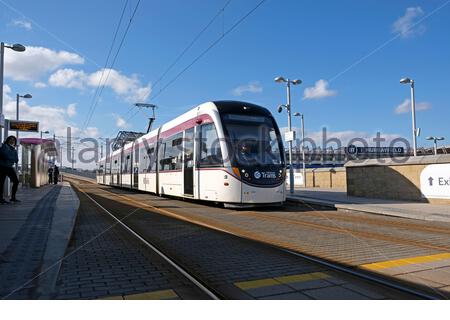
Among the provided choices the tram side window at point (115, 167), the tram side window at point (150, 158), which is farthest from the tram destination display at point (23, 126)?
the tram side window at point (150, 158)

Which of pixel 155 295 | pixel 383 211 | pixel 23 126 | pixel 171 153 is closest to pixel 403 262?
pixel 155 295

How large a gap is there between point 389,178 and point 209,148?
815cm

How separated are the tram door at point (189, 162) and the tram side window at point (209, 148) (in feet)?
2.61

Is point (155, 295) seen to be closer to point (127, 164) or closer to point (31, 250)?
point (31, 250)

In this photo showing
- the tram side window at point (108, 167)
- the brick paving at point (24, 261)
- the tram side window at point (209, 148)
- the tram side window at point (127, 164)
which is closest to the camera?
the brick paving at point (24, 261)

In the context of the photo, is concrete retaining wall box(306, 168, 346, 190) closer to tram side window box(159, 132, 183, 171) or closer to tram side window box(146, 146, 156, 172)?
tram side window box(146, 146, 156, 172)

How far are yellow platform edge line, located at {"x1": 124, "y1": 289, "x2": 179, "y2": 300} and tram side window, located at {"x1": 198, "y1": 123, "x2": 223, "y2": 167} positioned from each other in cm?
892

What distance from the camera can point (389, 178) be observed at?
16984 mm

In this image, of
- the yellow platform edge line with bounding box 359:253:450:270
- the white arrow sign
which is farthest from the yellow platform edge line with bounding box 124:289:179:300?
the white arrow sign

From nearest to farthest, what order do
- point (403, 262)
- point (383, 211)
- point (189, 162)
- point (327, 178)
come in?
point (403, 262)
point (383, 211)
point (189, 162)
point (327, 178)

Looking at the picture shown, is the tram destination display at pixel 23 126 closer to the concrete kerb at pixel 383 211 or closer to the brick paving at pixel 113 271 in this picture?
the concrete kerb at pixel 383 211

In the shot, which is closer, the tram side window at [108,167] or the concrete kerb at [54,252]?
the concrete kerb at [54,252]

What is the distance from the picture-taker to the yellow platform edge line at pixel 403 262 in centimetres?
540

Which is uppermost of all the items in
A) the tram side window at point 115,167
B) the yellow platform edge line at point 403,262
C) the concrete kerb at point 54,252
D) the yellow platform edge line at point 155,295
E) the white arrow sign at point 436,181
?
the tram side window at point 115,167
